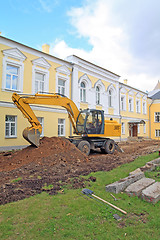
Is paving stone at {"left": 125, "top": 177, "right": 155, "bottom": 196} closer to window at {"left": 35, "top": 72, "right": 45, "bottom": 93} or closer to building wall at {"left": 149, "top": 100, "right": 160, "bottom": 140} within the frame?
window at {"left": 35, "top": 72, "right": 45, "bottom": 93}

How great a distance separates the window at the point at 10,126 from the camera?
13719 millimetres

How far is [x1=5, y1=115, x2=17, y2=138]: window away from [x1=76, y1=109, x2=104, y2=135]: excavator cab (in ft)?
17.2

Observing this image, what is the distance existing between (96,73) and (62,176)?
16.7m

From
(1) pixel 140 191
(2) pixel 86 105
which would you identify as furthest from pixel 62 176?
(2) pixel 86 105

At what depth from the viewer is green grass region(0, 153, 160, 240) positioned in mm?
3346

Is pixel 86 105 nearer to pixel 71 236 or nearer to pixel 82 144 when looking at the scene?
pixel 82 144

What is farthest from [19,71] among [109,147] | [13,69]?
[109,147]

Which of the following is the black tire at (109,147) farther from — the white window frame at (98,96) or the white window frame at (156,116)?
the white window frame at (156,116)

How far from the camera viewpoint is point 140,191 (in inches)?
202

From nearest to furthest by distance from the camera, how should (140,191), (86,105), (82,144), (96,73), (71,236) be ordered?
(71,236) → (140,191) → (82,144) → (86,105) → (96,73)

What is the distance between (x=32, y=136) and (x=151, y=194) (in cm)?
620

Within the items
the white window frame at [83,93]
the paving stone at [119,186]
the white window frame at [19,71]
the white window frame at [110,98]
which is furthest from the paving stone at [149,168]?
the white window frame at [110,98]

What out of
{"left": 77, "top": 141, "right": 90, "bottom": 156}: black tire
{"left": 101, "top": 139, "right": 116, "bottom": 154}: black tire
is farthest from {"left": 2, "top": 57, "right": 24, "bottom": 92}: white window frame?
{"left": 101, "top": 139, "right": 116, "bottom": 154}: black tire

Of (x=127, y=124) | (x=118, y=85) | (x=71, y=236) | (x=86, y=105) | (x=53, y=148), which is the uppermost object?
(x=118, y=85)
